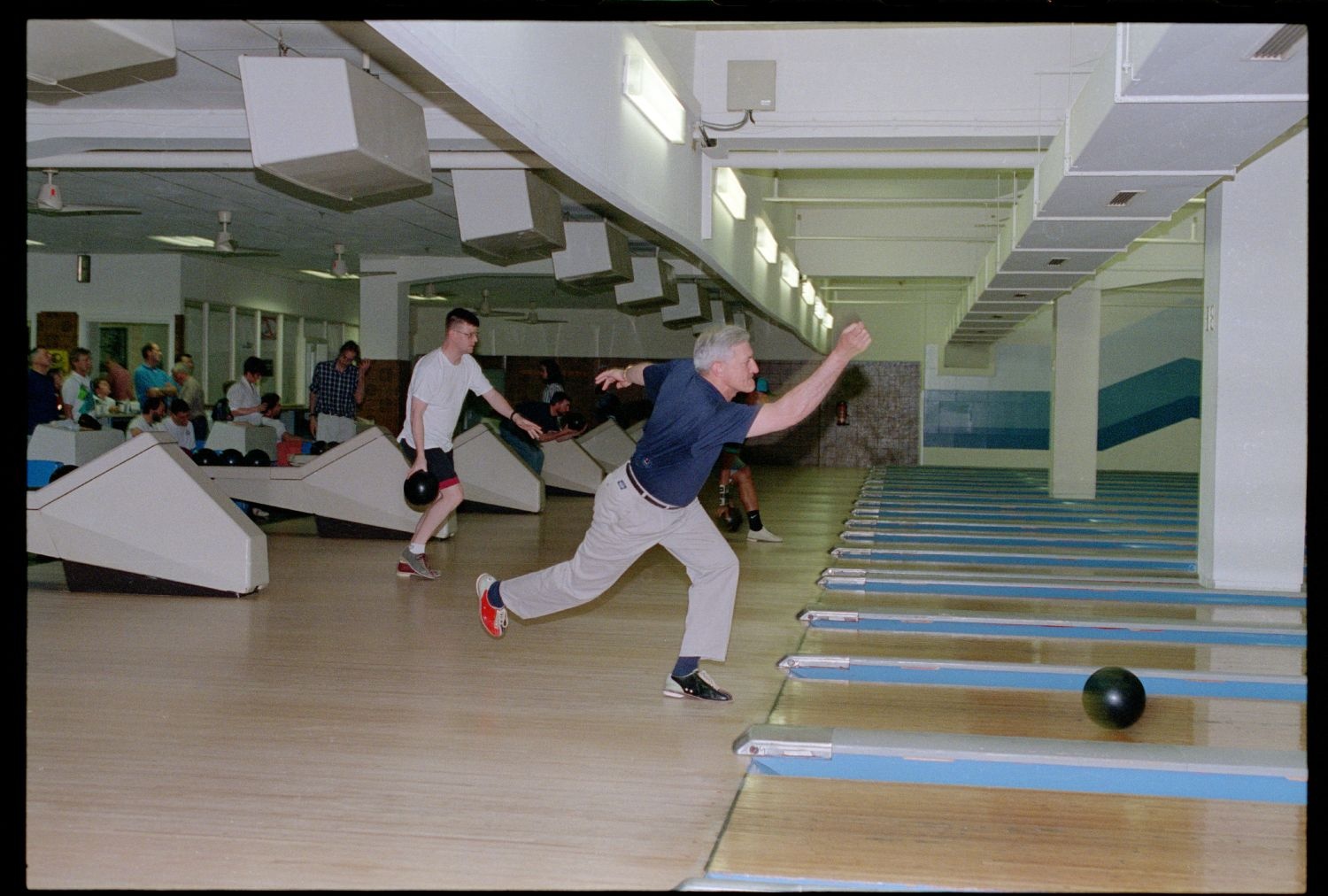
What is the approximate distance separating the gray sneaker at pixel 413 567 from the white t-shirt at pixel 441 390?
2.15ft

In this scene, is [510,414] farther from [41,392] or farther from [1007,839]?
[41,392]

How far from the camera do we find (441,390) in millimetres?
6516

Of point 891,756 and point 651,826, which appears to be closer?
point 651,826

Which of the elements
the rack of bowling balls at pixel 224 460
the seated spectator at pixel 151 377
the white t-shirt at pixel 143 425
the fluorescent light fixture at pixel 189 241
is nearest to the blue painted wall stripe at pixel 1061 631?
the rack of bowling balls at pixel 224 460

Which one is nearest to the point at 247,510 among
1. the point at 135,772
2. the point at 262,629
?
the point at 262,629

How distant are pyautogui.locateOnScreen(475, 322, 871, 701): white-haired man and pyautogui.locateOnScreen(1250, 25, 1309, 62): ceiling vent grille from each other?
1.96 metres

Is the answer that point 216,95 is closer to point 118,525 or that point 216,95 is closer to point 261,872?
point 118,525

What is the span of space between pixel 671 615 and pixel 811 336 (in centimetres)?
1366

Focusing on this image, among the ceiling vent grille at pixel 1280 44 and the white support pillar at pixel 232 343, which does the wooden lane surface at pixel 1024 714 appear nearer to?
the ceiling vent grille at pixel 1280 44

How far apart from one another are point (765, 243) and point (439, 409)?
20.3ft

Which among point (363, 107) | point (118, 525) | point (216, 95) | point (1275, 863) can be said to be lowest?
point (1275, 863)

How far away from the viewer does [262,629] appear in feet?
17.2

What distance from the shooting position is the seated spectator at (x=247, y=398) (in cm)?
1079

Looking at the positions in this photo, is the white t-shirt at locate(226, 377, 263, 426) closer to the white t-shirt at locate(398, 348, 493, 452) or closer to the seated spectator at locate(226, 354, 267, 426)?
the seated spectator at locate(226, 354, 267, 426)
